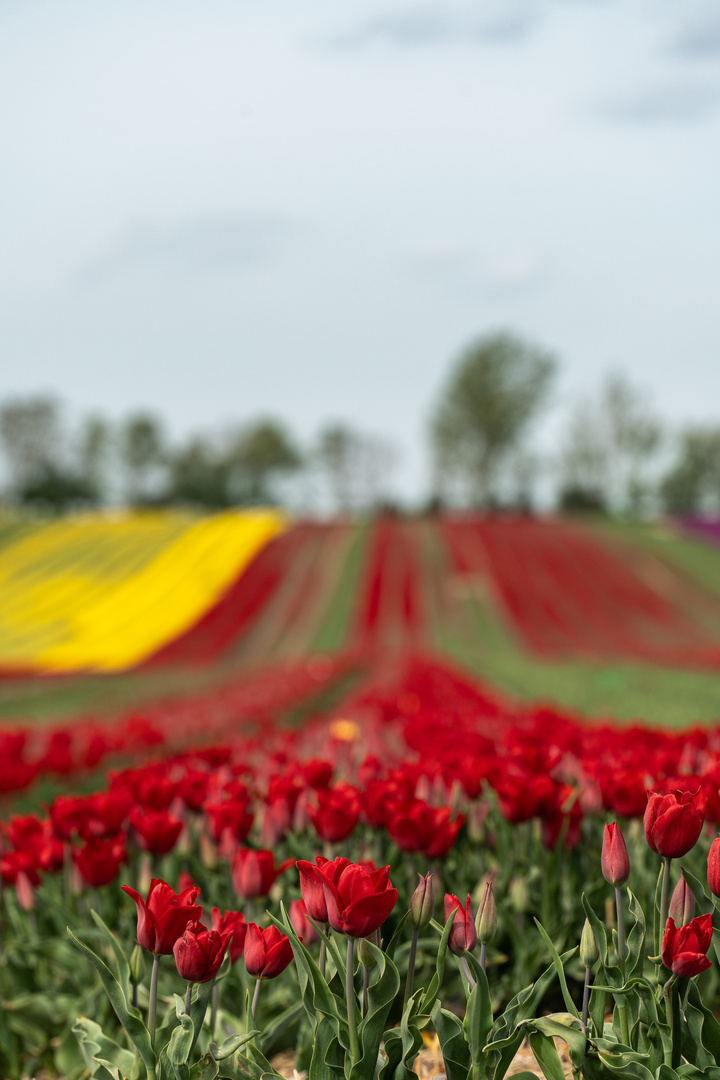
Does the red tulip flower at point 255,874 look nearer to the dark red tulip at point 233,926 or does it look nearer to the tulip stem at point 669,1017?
the dark red tulip at point 233,926

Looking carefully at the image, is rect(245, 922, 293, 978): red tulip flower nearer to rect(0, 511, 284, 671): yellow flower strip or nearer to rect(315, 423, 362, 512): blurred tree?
rect(0, 511, 284, 671): yellow flower strip

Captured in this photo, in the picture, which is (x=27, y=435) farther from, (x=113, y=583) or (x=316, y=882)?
(x=316, y=882)

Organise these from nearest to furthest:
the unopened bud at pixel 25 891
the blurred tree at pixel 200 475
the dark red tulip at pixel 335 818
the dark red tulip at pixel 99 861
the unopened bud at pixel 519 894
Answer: the dark red tulip at pixel 335 818 < the dark red tulip at pixel 99 861 < the unopened bud at pixel 519 894 < the unopened bud at pixel 25 891 < the blurred tree at pixel 200 475

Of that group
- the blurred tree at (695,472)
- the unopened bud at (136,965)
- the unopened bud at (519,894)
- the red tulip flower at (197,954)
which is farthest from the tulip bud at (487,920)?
the blurred tree at (695,472)

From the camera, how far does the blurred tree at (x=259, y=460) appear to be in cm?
9450

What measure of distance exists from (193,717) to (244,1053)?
7634 mm

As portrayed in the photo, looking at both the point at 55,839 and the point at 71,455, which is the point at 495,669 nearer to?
the point at 55,839

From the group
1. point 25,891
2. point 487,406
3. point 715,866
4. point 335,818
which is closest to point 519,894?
point 335,818

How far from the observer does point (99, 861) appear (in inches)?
93.2

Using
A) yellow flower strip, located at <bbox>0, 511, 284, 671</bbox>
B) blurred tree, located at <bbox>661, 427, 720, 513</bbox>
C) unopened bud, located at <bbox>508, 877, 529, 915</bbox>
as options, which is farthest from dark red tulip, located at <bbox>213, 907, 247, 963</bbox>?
blurred tree, located at <bbox>661, 427, 720, 513</bbox>

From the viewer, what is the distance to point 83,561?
43.3m

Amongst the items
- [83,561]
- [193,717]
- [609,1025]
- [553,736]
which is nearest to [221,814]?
[609,1025]

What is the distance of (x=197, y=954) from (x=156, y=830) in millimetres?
812

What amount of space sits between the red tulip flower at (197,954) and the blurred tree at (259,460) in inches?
3612
